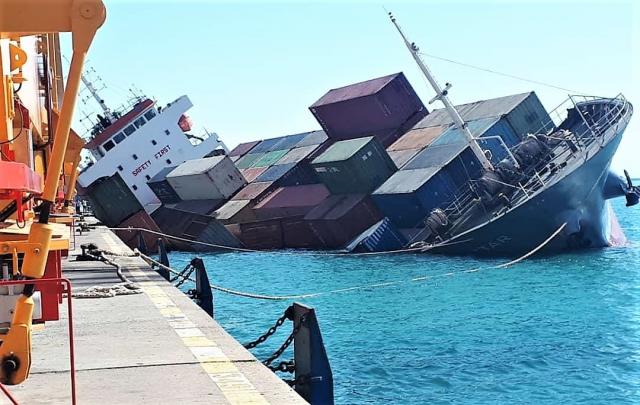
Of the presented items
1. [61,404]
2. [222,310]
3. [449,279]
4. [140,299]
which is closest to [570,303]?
[449,279]

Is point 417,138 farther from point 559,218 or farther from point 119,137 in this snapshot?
point 119,137

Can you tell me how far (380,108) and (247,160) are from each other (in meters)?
16.9

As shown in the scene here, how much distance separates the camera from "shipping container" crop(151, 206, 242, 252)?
37531mm

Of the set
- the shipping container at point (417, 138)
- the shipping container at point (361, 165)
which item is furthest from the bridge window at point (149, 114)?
the shipping container at point (417, 138)

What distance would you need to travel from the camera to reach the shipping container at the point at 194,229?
123ft

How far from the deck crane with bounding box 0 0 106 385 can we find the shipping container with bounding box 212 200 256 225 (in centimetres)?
3715

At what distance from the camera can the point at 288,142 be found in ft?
172

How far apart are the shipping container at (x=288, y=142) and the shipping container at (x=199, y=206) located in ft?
25.5

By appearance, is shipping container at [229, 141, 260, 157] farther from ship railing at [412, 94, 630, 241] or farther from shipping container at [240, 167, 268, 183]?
ship railing at [412, 94, 630, 241]

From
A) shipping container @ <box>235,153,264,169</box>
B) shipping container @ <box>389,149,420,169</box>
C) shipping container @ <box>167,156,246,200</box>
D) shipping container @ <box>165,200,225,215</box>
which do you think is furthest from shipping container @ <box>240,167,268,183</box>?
shipping container @ <box>389,149,420,169</box>

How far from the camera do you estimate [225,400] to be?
5309 mm

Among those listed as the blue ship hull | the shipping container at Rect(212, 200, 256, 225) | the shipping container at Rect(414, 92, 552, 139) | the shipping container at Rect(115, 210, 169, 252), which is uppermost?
the shipping container at Rect(115, 210, 169, 252)

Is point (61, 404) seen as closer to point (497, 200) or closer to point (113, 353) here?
point (113, 353)

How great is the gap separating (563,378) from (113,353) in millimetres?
7062
